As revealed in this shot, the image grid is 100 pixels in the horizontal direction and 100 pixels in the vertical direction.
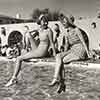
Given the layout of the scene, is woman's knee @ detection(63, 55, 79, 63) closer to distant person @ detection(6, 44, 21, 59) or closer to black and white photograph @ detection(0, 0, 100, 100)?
black and white photograph @ detection(0, 0, 100, 100)

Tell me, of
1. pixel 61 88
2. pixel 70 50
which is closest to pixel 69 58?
pixel 70 50

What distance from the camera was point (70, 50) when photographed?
2365mm

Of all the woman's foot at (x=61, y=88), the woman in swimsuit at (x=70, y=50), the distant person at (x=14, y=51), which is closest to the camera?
the woman in swimsuit at (x=70, y=50)

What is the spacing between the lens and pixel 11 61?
436cm

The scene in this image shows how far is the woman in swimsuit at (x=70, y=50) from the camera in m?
2.30

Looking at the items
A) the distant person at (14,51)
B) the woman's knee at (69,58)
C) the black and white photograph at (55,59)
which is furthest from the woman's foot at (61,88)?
the distant person at (14,51)

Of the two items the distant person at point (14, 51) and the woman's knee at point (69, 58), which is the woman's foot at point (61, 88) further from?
the distant person at point (14, 51)

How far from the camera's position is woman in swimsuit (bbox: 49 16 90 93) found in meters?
2.30

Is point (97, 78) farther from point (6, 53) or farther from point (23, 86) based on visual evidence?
point (6, 53)

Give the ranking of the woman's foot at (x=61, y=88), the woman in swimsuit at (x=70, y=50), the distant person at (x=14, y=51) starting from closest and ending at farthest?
the woman in swimsuit at (x=70, y=50) → the woman's foot at (x=61, y=88) → the distant person at (x=14, y=51)

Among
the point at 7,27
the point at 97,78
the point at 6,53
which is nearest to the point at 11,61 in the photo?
the point at 6,53

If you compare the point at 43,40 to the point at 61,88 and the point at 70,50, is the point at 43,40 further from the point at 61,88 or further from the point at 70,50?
the point at 61,88

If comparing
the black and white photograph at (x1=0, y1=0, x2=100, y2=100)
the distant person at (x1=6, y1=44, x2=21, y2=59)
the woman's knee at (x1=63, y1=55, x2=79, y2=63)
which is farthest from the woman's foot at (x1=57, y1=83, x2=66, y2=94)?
the distant person at (x1=6, y1=44, x2=21, y2=59)

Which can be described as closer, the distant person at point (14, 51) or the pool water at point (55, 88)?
the pool water at point (55, 88)
